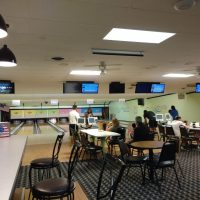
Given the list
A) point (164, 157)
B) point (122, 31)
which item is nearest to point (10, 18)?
→ point (122, 31)

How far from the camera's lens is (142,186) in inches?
156

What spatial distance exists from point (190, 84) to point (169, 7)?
721 centimetres

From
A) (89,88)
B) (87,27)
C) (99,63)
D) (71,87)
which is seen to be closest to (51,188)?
(87,27)

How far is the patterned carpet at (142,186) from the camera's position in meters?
3.52

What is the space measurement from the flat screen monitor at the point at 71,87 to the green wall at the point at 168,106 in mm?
6534

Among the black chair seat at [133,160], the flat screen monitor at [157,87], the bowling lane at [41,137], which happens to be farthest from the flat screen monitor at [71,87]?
the bowling lane at [41,137]

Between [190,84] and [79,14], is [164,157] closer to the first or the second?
[79,14]

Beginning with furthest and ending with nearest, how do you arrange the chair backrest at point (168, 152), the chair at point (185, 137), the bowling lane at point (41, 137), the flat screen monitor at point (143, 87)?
the bowling lane at point (41, 137)
the flat screen monitor at point (143, 87)
the chair at point (185, 137)
the chair backrest at point (168, 152)

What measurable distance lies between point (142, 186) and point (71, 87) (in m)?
3.20

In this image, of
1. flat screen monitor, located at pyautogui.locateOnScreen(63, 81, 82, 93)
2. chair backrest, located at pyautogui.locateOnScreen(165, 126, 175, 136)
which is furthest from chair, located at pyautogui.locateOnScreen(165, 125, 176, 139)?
flat screen monitor, located at pyautogui.locateOnScreen(63, 81, 82, 93)

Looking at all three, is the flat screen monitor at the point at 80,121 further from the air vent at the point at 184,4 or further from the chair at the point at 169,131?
the air vent at the point at 184,4

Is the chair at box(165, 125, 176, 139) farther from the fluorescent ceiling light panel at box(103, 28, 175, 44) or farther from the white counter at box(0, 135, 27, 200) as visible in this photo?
the white counter at box(0, 135, 27, 200)

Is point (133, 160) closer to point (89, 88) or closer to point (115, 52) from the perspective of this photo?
point (115, 52)

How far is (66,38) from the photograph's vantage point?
308 centimetres
